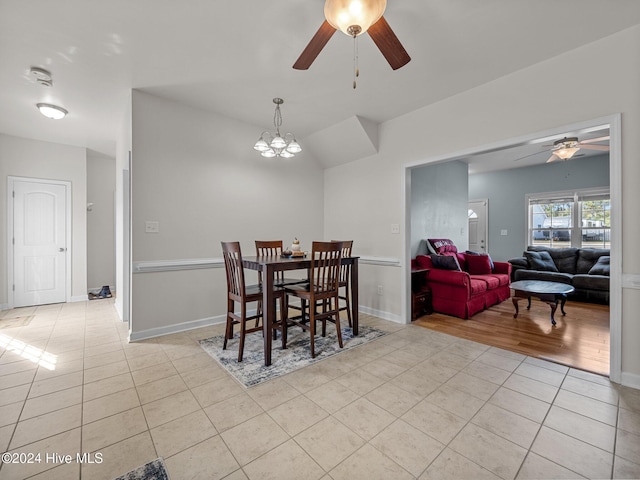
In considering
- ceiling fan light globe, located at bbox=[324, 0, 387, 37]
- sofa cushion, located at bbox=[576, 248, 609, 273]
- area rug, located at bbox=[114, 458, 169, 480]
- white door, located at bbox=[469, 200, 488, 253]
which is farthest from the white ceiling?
white door, located at bbox=[469, 200, 488, 253]

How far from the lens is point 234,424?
70.5 inches

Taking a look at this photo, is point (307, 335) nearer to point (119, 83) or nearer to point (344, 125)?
point (344, 125)

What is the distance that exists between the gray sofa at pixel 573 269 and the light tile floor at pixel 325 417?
3.35m

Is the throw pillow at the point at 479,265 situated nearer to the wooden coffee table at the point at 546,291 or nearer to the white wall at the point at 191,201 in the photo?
the wooden coffee table at the point at 546,291

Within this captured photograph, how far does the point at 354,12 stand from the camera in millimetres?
1565

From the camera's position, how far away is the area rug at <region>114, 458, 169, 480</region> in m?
1.38

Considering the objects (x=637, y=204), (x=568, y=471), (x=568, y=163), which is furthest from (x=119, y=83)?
(x=568, y=163)

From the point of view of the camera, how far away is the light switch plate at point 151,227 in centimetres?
323

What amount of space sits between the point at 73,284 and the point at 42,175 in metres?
1.91

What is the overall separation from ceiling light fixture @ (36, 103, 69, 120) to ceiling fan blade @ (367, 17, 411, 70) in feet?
13.1

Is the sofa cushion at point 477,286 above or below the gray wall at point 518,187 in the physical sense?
below

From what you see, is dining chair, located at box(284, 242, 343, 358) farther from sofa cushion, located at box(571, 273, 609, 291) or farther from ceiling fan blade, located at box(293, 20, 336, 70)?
sofa cushion, located at box(571, 273, 609, 291)

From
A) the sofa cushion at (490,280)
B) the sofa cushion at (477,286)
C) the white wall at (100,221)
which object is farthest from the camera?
the white wall at (100,221)

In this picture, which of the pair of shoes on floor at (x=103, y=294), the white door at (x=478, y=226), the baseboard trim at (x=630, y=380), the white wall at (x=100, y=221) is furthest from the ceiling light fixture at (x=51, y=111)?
the white door at (x=478, y=226)
